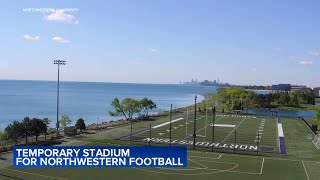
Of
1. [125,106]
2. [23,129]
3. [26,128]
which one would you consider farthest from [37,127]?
[125,106]

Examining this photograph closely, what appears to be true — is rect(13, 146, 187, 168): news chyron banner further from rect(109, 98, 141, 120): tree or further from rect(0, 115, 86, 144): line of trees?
rect(109, 98, 141, 120): tree

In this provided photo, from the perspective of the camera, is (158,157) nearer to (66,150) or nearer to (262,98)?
(66,150)

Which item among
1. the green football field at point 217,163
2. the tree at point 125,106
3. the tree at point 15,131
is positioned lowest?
the green football field at point 217,163

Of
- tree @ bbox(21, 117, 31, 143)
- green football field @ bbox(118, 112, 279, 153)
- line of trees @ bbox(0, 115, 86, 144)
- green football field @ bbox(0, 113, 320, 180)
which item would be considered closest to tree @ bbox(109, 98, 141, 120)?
green football field @ bbox(118, 112, 279, 153)

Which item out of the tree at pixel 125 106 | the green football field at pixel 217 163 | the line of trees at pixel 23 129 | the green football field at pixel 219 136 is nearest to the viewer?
the green football field at pixel 217 163

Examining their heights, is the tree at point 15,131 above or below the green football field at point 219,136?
above

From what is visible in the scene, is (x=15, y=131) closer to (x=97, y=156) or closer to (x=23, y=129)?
(x=23, y=129)

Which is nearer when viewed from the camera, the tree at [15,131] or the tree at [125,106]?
the tree at [15,131]

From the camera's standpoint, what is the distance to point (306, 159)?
2143 inches

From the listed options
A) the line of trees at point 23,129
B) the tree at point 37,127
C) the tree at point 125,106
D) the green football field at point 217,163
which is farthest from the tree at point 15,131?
the tree at point 125,106

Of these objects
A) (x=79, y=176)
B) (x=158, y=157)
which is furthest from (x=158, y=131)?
(x=158, y=157)

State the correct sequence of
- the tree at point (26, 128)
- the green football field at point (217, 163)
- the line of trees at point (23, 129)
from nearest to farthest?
the green football field at point (217, 163) → the line of trees at point (23, 129) → the tree at point (26, 128)

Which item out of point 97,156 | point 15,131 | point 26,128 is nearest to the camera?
point 97,156

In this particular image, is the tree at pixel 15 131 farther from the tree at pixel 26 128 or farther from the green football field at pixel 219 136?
the green football field at pixel 219 136
